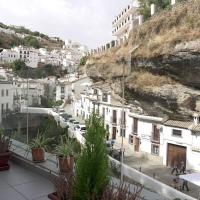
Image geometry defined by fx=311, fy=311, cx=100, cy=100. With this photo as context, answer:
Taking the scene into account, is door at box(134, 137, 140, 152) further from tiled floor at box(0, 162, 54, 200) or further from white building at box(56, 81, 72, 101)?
white building at box(56, 81, 72, 101)

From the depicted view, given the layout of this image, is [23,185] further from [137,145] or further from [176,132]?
[137,145]

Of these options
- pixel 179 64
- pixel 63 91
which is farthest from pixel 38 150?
pixel 63 91

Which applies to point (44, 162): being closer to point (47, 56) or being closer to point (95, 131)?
point (95, 131)

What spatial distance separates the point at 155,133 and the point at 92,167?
27401mm

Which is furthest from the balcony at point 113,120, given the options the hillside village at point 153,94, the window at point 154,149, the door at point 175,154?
the door at point 175,154

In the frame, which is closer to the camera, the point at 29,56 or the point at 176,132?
the point at 176,132

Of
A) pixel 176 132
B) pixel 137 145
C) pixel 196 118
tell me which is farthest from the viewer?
pixel 137 145

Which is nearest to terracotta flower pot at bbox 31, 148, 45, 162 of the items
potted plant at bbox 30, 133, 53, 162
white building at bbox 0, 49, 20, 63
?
potted plant at bbox 30, 133, 53, 162

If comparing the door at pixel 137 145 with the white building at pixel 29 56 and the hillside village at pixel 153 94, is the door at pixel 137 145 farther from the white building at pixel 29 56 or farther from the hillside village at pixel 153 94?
the white building at pixel 29 56

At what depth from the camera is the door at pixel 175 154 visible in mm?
26547

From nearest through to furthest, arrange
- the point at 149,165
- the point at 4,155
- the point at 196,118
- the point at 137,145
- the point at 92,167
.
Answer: the point at 92,167
the point at 4,155
the point at 196,118
the point at 149,165
the point at 137,145

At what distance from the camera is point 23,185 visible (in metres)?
5.29

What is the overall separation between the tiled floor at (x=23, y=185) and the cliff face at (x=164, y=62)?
15520mm

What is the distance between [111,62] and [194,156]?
421 inches
